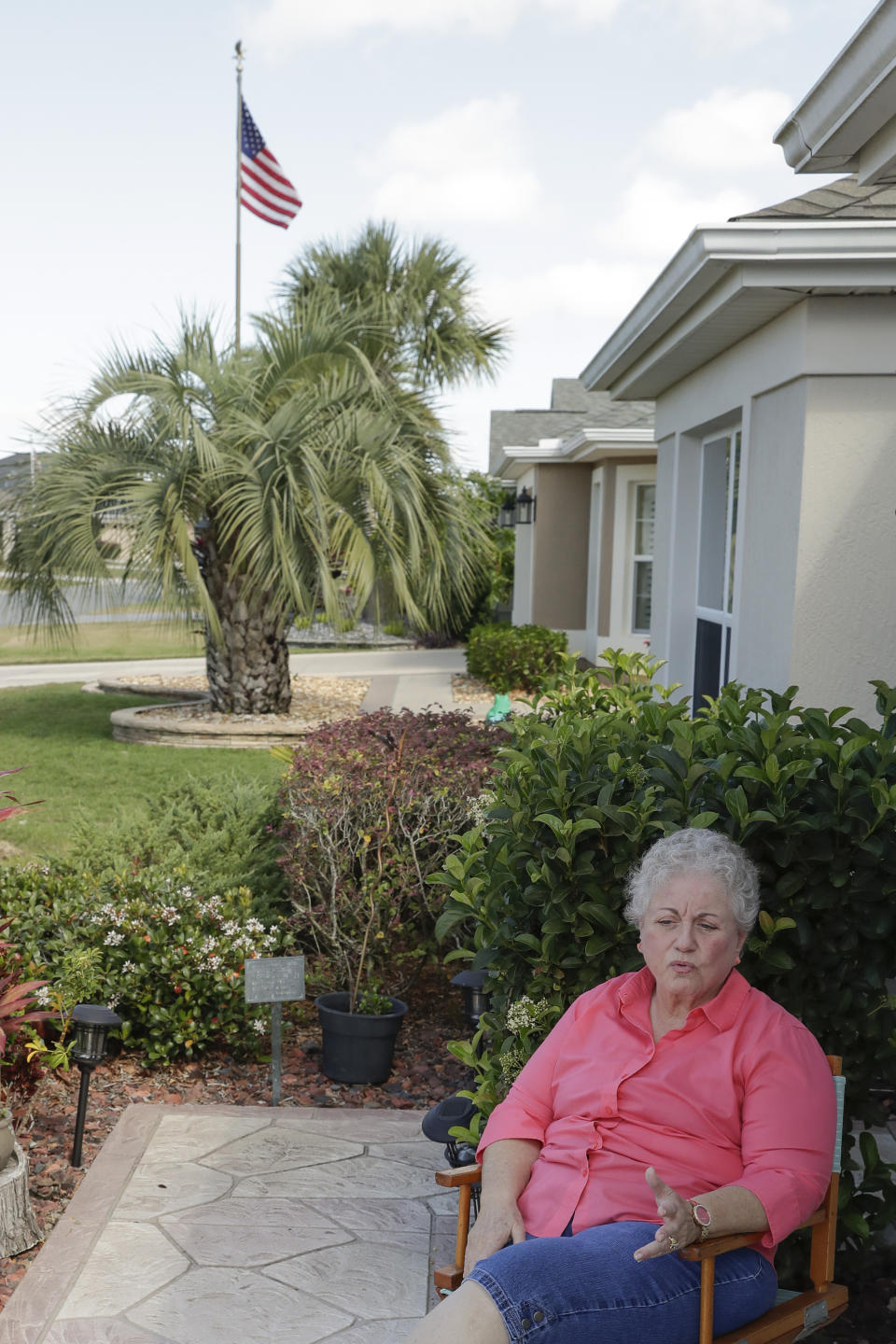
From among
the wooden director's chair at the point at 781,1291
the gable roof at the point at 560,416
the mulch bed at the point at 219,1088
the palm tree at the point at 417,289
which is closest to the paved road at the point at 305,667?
the palm tree at the point at 417,289

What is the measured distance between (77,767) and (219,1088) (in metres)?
6.50

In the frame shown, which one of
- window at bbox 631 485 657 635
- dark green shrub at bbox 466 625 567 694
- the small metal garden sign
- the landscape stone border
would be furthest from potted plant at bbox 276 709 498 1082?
window at bbox 631 485 657 635

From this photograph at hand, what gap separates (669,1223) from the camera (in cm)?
203

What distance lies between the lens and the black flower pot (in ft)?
14.6

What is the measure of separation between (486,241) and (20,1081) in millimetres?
21669

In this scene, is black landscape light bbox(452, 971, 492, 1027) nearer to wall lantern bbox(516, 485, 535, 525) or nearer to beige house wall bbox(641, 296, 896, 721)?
beige house wall bbox(641, 296, 896, 721)

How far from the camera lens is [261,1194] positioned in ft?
11.3

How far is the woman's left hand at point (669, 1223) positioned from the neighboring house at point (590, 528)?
38.5 feet

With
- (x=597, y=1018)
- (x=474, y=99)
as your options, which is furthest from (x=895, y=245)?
(x=474, y=99)

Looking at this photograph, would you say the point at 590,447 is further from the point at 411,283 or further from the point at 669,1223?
the point at 669,1223

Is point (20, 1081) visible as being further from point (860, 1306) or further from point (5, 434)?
point (5, 434)

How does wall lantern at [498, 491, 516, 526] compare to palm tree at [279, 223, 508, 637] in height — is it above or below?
below

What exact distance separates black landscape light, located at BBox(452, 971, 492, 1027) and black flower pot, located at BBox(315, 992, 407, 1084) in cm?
30

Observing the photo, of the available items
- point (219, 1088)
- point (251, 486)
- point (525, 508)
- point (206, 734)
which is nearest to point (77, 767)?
point (206, 734)
